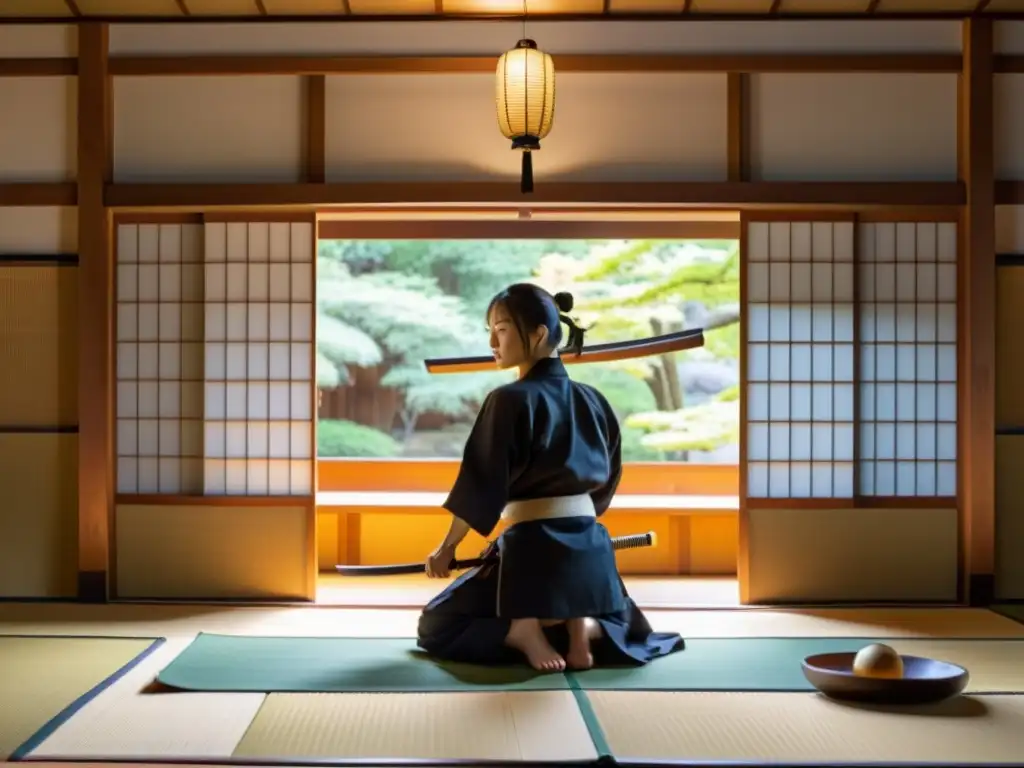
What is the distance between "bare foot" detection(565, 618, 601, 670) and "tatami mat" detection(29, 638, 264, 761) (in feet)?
3.32

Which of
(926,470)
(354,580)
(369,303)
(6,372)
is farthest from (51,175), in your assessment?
(369,303)

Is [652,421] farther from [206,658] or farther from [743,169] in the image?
[206,658]

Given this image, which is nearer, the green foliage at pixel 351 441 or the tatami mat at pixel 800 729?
the tatami mat at pixel 800 729

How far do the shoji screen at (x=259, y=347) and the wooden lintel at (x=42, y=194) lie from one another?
618 mm

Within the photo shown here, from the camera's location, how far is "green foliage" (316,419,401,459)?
35.5ft

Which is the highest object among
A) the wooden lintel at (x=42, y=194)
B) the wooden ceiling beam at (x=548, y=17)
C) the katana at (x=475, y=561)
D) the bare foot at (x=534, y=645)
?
the wooden ceiling beam at (x=548, y=17)

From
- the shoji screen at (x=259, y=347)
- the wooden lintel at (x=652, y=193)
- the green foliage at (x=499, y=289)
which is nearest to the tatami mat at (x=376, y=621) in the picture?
the shoji screen at (x=259, y=347)

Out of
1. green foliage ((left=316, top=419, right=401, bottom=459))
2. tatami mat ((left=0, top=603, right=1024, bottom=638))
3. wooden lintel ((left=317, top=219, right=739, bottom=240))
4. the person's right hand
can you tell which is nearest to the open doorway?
green foliage ((left=316, top=419, right=401, bottom=459))

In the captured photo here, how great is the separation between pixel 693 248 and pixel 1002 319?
5.23 m

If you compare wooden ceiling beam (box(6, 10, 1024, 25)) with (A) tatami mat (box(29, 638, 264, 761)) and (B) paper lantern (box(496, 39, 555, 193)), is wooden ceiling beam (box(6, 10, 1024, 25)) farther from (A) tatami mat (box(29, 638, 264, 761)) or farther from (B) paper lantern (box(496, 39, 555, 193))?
(A) tatami mat (box(29, 638, 264, 761))

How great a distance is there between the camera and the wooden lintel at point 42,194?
18.4 feet

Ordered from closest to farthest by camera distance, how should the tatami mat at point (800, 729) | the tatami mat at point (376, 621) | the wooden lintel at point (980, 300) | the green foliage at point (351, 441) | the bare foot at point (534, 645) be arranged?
the tatami mat at point (800, 729) < the bare foot at point (534, 645) < the tatami mat at point (376, 621) < the wooden lintel at point (980, 300) < the green foliage at point (351, 441)

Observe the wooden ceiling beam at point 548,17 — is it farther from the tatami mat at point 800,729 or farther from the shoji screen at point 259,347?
the tatami mat at point 800,729

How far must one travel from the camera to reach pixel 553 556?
4070 millimetres
